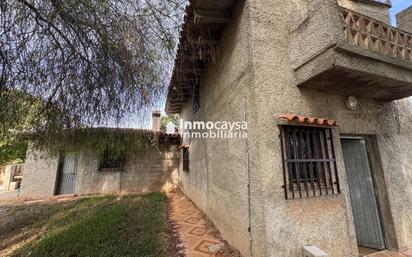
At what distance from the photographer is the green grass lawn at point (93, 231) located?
15.2 ft

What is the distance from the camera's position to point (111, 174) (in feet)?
40.9

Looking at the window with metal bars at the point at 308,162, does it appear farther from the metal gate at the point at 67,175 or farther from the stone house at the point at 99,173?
the metal gate at the point at 67,175

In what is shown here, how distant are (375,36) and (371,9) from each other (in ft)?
8.55

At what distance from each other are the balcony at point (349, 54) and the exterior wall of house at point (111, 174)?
36.9 ft

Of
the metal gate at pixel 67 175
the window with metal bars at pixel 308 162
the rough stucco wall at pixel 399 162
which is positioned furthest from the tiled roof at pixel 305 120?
the metal gate at pixel 67 175

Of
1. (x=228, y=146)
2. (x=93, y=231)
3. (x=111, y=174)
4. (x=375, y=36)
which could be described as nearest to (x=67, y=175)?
(x=111, y=174)

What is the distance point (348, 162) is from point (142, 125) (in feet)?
17.3

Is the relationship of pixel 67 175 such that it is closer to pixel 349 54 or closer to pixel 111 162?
pixel 111 162

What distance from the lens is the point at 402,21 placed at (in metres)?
5.74

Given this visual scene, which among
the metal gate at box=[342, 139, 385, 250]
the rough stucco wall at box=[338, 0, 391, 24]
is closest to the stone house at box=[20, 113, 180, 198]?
the metal gate at box=[342, 139, 385, 250]

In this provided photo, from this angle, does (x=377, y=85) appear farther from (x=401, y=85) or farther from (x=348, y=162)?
(x=348, y=162)

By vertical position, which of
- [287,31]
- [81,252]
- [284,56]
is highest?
[287,31]

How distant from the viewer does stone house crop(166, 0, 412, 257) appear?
11.7ft

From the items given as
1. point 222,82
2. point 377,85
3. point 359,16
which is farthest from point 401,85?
point 222,82
